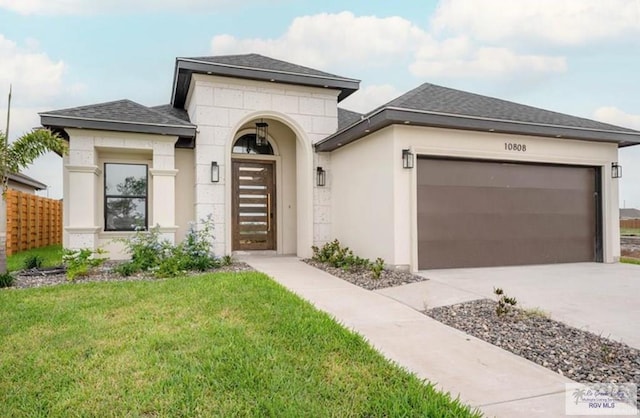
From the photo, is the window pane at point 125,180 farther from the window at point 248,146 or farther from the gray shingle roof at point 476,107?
the gray shingle roof at point 476,107

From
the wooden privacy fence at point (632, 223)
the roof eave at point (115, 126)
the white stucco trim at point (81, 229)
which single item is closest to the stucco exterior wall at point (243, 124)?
the roof eave at point (115, 126)

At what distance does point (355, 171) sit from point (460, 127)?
2.46 metres

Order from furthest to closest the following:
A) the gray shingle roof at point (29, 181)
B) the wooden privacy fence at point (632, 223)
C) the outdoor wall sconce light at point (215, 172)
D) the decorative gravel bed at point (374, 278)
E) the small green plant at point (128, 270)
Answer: the wooden privacy fence at point (632, 223)
the gray shingle roof at point (29, 181)
the outdoor wall sconce light at point (215, 172)
the small green plant at point (128, 270)
the decorative gravel bed at point (374, 278)

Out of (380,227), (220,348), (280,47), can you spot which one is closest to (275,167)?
(380,227)

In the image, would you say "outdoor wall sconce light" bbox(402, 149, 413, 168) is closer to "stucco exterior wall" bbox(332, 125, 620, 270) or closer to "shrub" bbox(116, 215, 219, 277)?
"stucco exterior wall" bbox(332, 125, 620, 270)

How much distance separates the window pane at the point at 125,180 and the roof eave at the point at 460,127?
4.77 m

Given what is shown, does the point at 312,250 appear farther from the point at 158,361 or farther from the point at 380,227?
the point at 158,361

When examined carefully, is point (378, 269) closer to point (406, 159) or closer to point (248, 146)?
point (406, 159)

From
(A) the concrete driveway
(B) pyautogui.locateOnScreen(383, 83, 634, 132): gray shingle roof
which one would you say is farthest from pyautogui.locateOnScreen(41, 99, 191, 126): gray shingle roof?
(A) the concrete driveway

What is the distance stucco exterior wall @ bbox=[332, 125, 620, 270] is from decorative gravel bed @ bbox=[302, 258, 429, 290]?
40 cm

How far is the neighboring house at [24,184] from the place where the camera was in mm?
18244

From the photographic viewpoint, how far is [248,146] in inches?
438

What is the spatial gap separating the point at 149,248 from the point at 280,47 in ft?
35.2

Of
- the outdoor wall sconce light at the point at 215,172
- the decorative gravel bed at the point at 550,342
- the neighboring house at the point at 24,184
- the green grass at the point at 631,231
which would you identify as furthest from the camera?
the green grass at the point at 631,231
